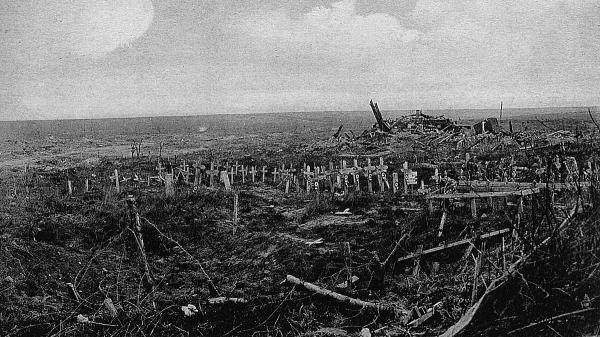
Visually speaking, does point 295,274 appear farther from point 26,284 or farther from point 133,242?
point 26,284

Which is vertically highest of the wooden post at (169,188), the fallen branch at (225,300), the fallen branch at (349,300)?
the wooden post at (169,188)

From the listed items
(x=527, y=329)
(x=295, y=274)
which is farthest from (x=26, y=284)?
(x=527, y=329)

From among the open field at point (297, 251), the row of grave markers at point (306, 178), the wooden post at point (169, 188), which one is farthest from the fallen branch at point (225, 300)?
the row of grave markers at point (306, 178)

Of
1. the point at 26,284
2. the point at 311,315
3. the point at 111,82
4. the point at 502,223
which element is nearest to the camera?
the point at 311,315

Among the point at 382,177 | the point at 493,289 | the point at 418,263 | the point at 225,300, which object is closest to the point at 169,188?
the point at 225,300

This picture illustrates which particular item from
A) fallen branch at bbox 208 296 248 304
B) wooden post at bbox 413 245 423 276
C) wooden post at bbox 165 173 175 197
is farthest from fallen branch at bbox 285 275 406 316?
wooden post at bbox 165 173 175 197

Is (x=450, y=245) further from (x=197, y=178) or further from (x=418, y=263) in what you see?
(x=197, y=178)

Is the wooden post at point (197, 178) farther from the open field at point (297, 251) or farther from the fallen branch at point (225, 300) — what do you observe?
the fallen branch at point (225, 300)

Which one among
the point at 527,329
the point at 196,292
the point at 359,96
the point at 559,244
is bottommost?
the point at 196,292
